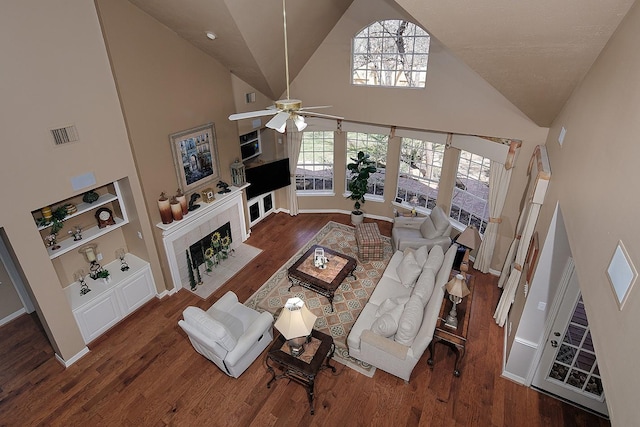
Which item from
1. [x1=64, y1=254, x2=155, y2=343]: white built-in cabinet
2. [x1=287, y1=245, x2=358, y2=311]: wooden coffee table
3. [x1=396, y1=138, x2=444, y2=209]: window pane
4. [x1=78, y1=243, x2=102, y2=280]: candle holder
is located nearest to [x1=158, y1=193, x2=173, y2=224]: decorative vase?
[x1=64, y1=254, x2=155, y2=343]: white built-in cabinet

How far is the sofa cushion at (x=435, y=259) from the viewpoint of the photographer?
231 inches

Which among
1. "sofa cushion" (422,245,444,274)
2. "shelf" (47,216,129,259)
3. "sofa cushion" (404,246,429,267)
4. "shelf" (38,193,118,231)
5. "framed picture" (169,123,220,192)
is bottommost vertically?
"sofa cushion" (404,246,429,267)

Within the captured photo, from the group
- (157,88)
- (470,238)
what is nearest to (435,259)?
(470,238)

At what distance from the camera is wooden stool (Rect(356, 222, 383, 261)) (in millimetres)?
7344

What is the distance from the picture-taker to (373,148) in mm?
8516

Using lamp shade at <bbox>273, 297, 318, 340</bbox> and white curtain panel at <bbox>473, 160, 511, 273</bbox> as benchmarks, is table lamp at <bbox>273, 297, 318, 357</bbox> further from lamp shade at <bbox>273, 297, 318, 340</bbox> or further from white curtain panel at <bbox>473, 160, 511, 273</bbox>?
white curtain panel at <bbox>473, 160, 511, 273</bbox>

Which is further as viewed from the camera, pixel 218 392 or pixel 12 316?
pixel 12 316

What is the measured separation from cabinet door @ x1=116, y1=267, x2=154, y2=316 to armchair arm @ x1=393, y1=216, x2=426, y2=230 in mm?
5133

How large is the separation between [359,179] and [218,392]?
17.4 ft

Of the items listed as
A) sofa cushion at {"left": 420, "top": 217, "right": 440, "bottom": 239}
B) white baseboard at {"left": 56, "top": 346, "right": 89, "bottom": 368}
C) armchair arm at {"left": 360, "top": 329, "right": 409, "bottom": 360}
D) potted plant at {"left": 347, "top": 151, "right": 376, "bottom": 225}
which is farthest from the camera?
potted plant at {"left": 347, "top": 151, "right": 376, "bottom": 225}

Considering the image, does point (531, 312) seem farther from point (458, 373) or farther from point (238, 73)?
point (238, 73)

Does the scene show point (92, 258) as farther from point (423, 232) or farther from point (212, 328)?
point (423, 232)

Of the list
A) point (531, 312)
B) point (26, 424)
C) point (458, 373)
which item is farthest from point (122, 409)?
point (531, 312)

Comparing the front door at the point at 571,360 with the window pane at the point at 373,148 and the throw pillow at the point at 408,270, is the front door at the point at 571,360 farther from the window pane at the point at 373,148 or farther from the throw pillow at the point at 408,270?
the window pane at the point at 373,148
